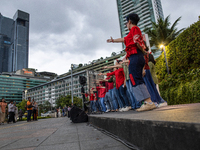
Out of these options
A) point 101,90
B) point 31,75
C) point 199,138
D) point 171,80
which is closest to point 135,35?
point 199,138

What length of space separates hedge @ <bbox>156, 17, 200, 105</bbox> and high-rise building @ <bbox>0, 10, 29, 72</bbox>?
208637 mm

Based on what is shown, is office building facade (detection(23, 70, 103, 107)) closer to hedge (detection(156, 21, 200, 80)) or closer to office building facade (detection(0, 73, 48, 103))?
office building facade (detection(0, 73, 48, 103))

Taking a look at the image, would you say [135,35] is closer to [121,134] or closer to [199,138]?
[121,134]

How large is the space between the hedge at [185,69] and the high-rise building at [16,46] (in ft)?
685

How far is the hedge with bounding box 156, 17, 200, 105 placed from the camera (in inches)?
228

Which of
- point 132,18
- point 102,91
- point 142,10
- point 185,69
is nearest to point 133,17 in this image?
point 132,18

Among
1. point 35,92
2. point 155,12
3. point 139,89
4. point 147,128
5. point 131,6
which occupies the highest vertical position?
point 131,6

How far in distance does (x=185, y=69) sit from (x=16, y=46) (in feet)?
710

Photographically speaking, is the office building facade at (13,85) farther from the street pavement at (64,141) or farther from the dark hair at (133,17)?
the dark hair at (133,17)

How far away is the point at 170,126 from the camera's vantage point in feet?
2.43

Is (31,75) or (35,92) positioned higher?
(31,75)

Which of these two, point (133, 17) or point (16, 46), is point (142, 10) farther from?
point (16, 46)

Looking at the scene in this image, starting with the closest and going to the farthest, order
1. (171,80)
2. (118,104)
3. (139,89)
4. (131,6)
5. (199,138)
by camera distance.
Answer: (199,138) → (139,89) → (118,104) → (171,80) → (131,6)

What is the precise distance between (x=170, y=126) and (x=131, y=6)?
94.0m
